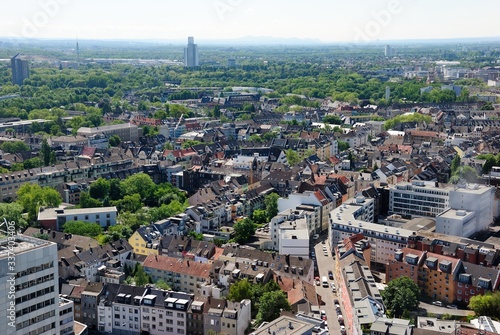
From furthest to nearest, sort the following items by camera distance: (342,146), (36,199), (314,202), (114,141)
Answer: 1. (114,141)
2. (342,146)
3. (36,199)
4. (314,202)

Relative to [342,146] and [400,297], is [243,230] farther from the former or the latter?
[342,146]

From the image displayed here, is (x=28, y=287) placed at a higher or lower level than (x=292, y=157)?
higher

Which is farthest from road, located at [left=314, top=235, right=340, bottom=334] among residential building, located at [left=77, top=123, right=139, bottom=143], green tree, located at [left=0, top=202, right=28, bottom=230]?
residential building, located at [left=77, top=123, right=139, bottom=143]

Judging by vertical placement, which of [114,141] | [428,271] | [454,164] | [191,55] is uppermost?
[191,55]

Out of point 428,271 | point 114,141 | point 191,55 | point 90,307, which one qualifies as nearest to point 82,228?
point 90,307

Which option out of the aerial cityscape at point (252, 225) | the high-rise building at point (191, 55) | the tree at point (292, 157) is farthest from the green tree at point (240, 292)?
the high-rise building at point (191, 55)

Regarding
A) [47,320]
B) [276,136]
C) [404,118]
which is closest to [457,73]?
[404,118]

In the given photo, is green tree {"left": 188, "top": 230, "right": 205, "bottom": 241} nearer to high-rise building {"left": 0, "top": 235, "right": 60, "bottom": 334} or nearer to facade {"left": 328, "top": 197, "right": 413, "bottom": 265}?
facade {"left": 328, "top": 197, "right": 413, "bottom": 265}

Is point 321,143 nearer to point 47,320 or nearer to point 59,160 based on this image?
point 59,160
